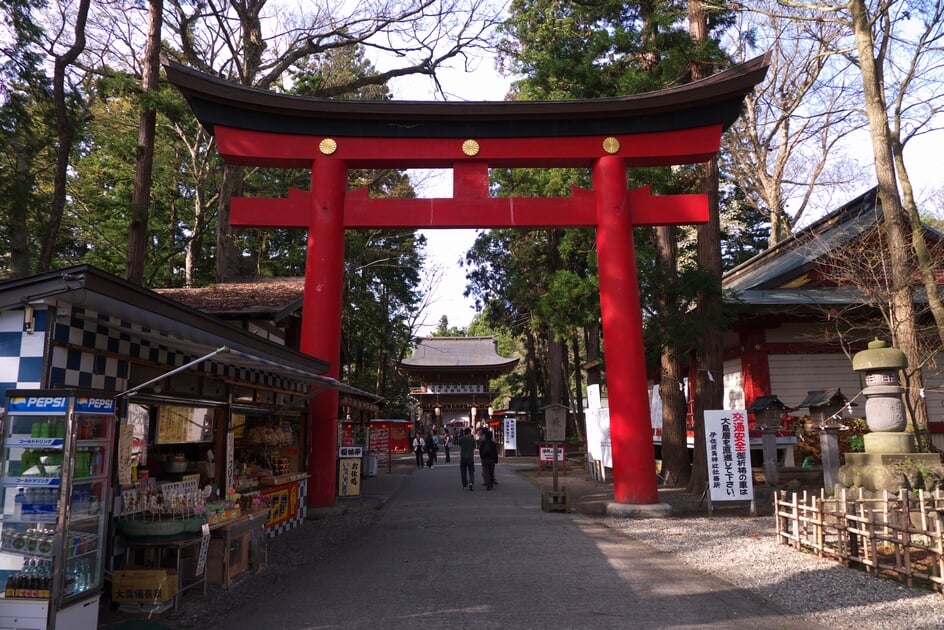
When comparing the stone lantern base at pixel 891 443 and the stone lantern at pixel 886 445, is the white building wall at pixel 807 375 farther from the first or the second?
the stone lantern base at pixel 891 443

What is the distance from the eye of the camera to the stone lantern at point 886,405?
9531 millimetres

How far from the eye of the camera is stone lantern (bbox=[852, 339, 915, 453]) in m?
9.53

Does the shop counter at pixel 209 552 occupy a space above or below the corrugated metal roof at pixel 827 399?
below

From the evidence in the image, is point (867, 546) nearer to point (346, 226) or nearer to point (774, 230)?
point (346, 226)

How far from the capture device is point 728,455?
11.0m

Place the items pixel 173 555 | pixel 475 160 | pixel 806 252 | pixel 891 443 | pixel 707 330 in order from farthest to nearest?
pixel 806 252 < pixel 707 330 < pixel 475 160 < pixel 891 443 < pixel 173 555

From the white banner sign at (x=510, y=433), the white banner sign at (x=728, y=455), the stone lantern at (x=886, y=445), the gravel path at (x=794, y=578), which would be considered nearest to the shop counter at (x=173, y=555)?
the gravel path at (x=794, y=578)

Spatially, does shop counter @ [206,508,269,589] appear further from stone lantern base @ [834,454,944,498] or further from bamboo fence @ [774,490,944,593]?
stone lantern base @ [834,454,944,498]

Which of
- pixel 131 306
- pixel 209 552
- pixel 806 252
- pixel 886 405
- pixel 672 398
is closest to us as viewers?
pixel 131 306

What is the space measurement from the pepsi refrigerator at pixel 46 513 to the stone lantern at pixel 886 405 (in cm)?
1043

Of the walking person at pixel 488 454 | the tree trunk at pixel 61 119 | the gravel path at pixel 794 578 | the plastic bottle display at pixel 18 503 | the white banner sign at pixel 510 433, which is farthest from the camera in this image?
the white banner sign at pixel 510 433

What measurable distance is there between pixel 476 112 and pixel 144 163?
19.9 feet

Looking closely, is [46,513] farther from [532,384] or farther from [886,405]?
[532,384]

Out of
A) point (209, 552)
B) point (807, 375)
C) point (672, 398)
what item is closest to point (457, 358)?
point (807, 375)
